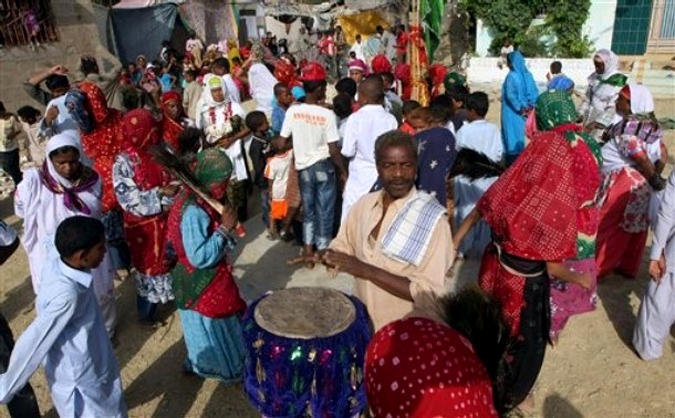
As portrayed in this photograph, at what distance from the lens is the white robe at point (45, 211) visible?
398 cm

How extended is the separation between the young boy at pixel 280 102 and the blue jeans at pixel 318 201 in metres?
1.40

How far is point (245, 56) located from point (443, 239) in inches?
693

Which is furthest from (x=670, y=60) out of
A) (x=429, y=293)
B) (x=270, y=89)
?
(x=429, y=293)

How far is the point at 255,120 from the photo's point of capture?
6.57 m

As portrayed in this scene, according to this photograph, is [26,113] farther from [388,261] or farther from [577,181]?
[577,181]

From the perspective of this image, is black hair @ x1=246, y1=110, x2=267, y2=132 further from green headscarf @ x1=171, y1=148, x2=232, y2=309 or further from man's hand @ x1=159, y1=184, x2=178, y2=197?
green headscarf @ x1=171, y1=148, x2=232, y2=309

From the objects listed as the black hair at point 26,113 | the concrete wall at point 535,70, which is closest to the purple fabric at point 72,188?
the black hair at point 26,113

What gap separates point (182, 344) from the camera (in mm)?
4551

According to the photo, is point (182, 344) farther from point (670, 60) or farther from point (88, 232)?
point (670, 60)

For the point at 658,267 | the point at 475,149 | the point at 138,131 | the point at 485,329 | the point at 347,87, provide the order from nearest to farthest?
the point at 485,329
the point at 658,267
the point at 138,131
the point at 475,149
the point at 347,87

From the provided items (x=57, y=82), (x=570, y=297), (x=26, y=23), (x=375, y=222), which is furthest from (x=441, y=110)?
(x=26, y=23)

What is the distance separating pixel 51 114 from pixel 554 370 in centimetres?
570

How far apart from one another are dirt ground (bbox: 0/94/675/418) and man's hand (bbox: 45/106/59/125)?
6.52ft

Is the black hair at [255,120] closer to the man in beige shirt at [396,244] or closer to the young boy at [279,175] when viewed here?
the young boy at [279,175]
